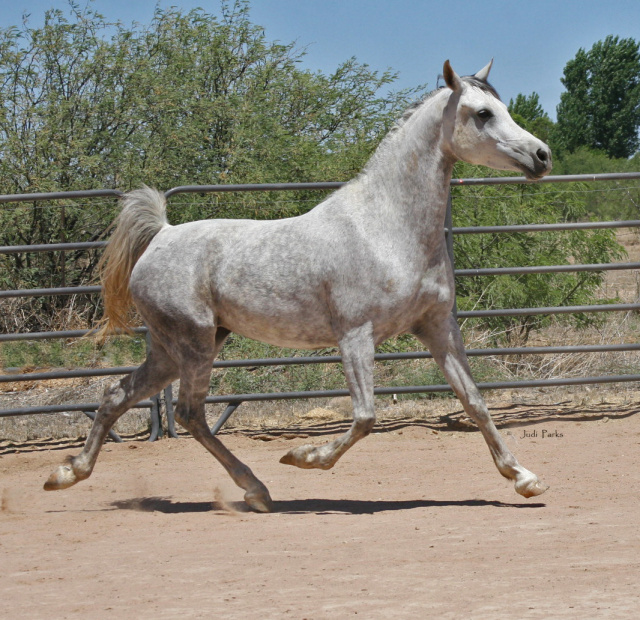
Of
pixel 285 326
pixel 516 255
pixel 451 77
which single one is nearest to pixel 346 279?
pixel 285 326

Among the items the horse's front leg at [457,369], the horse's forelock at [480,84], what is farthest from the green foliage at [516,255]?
the horse's forelock at [480,84]

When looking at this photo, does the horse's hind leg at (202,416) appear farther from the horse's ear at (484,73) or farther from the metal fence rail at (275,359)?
the horse's ear at (484,73)

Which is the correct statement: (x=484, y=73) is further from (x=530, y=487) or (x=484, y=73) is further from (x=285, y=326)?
(x=530, y=487)

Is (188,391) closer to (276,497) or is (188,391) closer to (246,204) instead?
(276,497)

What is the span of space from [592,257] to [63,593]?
8267mm

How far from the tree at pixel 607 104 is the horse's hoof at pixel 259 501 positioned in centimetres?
4032

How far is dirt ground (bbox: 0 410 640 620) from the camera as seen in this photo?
304 cm

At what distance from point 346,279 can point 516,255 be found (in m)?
5.37

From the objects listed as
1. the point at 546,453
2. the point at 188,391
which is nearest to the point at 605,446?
the point at 546,453

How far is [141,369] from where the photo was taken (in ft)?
17.9

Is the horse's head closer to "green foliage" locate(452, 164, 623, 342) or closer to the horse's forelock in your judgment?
the horse's forelock

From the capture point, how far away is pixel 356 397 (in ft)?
15.4

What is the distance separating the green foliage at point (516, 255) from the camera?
31.1 ft

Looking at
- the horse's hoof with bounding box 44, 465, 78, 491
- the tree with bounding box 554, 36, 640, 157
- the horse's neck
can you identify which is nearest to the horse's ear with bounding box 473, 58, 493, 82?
the horse's neck
